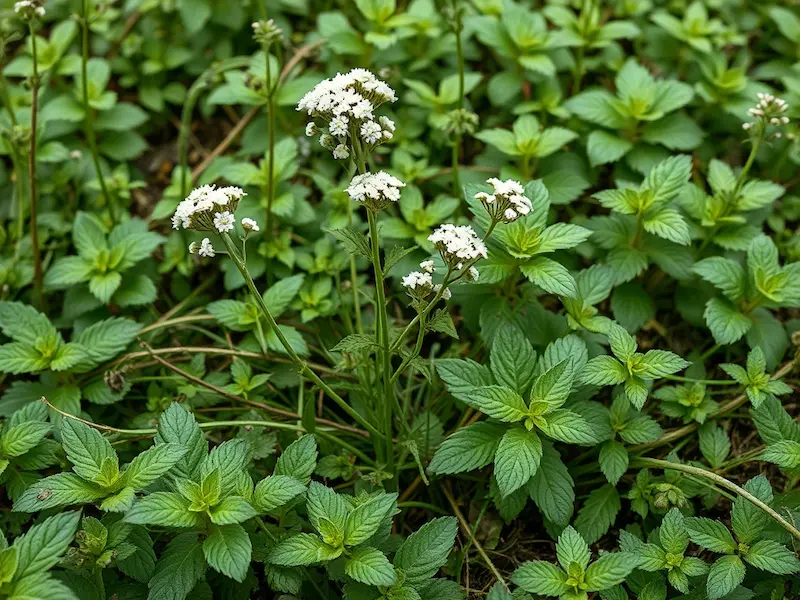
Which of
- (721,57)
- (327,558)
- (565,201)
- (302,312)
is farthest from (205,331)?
(721,57)

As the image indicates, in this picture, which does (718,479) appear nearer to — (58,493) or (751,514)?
(751,514)

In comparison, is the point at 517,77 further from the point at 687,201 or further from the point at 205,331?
the point at 205,331

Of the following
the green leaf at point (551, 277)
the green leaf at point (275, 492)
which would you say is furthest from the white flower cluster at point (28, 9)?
the green leaf at point (551, 277)

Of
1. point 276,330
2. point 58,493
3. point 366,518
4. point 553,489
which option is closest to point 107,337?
point 58,493

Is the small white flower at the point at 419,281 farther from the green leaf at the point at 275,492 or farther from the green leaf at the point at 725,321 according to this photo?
the green leaf at the point at 725,321

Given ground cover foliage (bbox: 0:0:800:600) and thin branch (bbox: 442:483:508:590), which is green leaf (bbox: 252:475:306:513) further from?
thin branch (bbox: 442:483:508:590)

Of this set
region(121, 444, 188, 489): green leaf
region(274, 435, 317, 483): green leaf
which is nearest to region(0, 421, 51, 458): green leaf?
region(121, 444, 188, 489): green leaf
